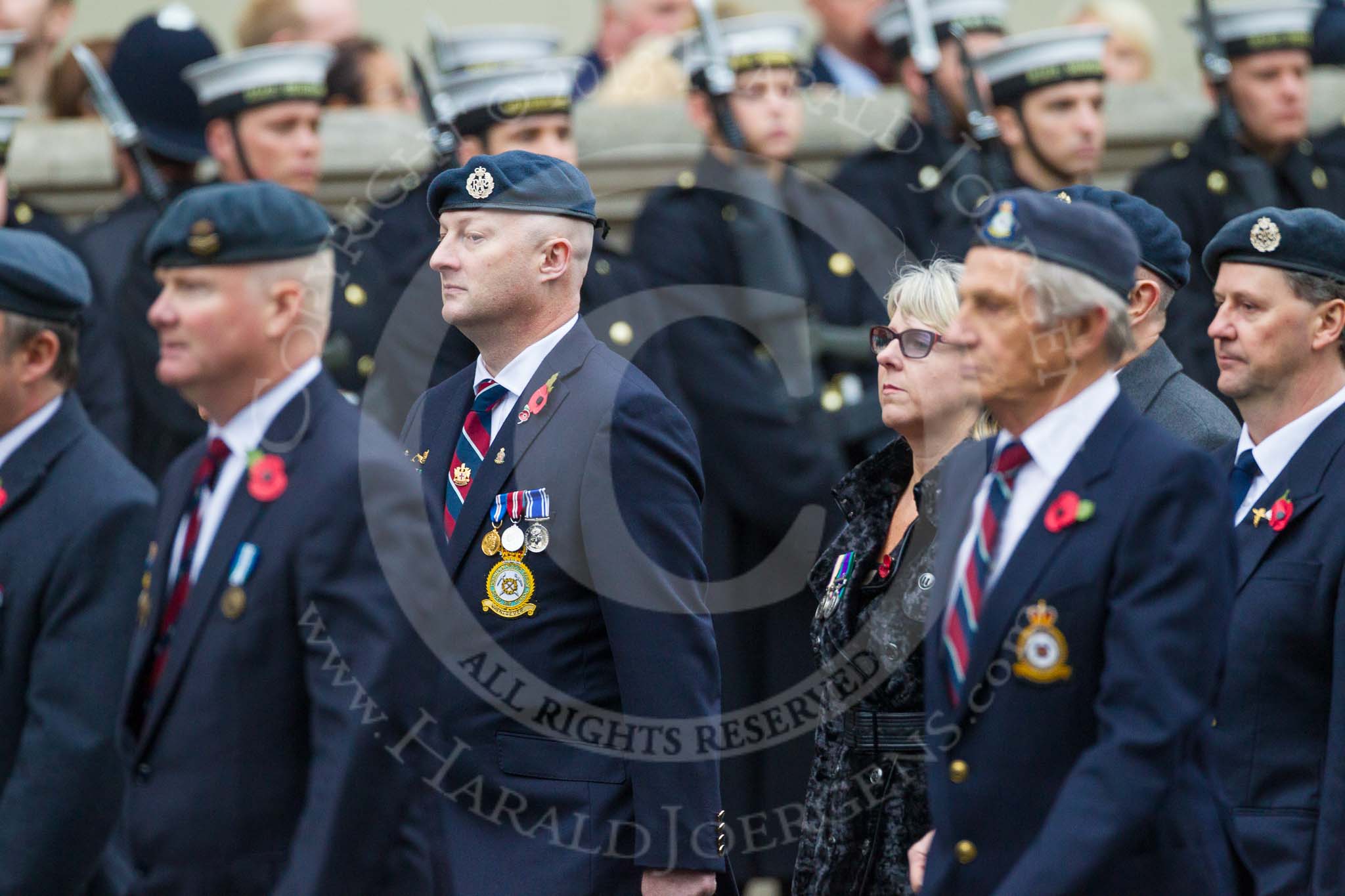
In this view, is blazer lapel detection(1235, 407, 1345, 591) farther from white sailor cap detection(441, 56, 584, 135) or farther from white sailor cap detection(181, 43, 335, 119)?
white sailor cap detection(181, 43, 335, 119)

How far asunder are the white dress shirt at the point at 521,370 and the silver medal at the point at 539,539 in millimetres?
273

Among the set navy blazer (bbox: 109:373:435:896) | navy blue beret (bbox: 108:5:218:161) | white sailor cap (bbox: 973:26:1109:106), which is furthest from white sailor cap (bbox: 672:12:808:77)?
navy blazer (bbox: 109:373:435:896)

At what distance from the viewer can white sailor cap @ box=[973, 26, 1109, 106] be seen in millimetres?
7078

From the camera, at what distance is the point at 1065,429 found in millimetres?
3480

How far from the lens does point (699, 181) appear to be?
7043mm

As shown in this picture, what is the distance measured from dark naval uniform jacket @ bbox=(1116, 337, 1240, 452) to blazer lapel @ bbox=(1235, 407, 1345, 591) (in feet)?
0.68

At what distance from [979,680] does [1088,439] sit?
1.42 ft

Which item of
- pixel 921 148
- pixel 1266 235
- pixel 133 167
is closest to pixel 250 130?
pixel 133 167

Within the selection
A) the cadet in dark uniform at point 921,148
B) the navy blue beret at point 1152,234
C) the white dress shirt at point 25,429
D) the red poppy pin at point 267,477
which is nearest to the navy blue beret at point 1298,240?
the navy blue beret at point 1152,234

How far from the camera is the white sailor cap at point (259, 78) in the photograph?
705cm

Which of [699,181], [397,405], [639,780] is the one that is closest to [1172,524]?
[639,780]

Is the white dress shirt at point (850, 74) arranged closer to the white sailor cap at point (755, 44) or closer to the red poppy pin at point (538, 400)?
the white sailor cap at point (755, 44)

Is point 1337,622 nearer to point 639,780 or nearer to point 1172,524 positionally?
point 1172,524

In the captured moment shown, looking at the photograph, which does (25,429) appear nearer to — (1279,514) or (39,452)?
(39,452)
